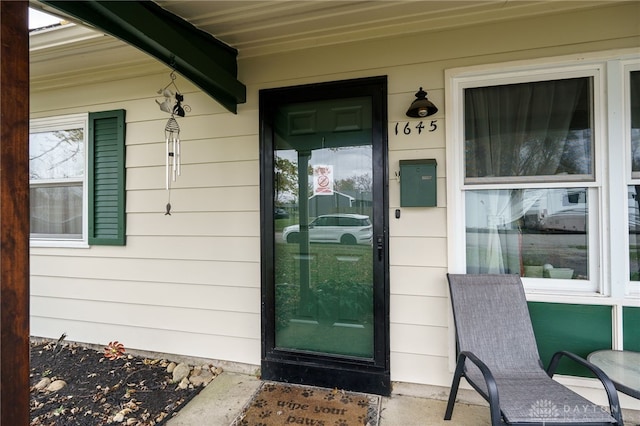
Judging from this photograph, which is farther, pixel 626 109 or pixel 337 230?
pixel 337 230

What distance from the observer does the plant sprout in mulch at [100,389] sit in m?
2.09

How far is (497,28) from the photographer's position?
211cm

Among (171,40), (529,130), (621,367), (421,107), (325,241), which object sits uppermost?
(171,40)

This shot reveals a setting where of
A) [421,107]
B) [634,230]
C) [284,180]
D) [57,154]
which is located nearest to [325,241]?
[284,180]

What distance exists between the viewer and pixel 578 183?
80.3 inches

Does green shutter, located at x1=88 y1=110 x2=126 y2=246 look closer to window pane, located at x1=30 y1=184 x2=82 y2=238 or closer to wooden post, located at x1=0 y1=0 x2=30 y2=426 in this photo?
window pane, located at x1=30 y1=184 x2=82 y2=238

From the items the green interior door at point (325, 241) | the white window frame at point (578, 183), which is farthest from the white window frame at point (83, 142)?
the white window frame at point (578, 183)

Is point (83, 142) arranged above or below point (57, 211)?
above

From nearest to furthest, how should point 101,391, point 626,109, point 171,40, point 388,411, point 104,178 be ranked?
point 171,40 → point 626,109 → point 388,411 → point 101,391 → point 104,178

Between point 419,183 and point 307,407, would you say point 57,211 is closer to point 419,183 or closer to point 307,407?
point 307,407

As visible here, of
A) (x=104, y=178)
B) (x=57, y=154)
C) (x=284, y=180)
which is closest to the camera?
(x=284, y=180)

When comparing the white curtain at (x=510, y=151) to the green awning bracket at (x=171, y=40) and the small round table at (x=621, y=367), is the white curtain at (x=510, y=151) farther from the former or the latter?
the green awning bracket at (x=171, y=40)

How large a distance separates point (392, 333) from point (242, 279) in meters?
1.25

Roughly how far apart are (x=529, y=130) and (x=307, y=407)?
2.41 m
